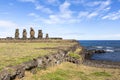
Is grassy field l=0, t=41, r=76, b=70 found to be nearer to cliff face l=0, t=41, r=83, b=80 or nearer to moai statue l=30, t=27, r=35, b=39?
cliff face l=0, t=41, r=83, b=80

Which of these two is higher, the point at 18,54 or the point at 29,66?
the point at 18,54

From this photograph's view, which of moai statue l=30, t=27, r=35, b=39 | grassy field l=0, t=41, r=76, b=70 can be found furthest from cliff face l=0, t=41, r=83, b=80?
moai statue l=30, t=27, r=35, b=39

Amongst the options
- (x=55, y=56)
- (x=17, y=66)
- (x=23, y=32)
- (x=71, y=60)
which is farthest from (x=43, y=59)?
(x=23, y=32)

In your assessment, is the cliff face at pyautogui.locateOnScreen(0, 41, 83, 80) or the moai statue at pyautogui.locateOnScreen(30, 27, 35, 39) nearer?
the cliff face at pyautogui.locateOnScreen(0, 41, 83, 80)

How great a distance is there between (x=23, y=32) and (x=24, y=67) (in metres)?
49.7

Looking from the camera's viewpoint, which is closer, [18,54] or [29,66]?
[29,66]

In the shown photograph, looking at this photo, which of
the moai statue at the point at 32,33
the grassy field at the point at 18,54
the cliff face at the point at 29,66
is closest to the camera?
the cliff face at the point at 29,66

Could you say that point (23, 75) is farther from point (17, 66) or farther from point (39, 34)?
point (39, 34)

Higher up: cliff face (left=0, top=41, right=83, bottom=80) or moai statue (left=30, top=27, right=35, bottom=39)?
moai statue (left=30, top=27, right=35, bottom=39)

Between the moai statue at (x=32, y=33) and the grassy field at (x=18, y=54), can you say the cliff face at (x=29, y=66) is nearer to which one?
the grassy field at (x=18, y=54)

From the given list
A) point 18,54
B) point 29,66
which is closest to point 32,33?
point 18,54

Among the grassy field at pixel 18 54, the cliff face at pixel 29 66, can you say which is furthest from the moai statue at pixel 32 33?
the cliff face at pixel 29 66

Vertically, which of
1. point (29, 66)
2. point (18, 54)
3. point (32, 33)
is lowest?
point (29, 66)

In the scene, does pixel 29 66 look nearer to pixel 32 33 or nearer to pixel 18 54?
pixel 18 54
